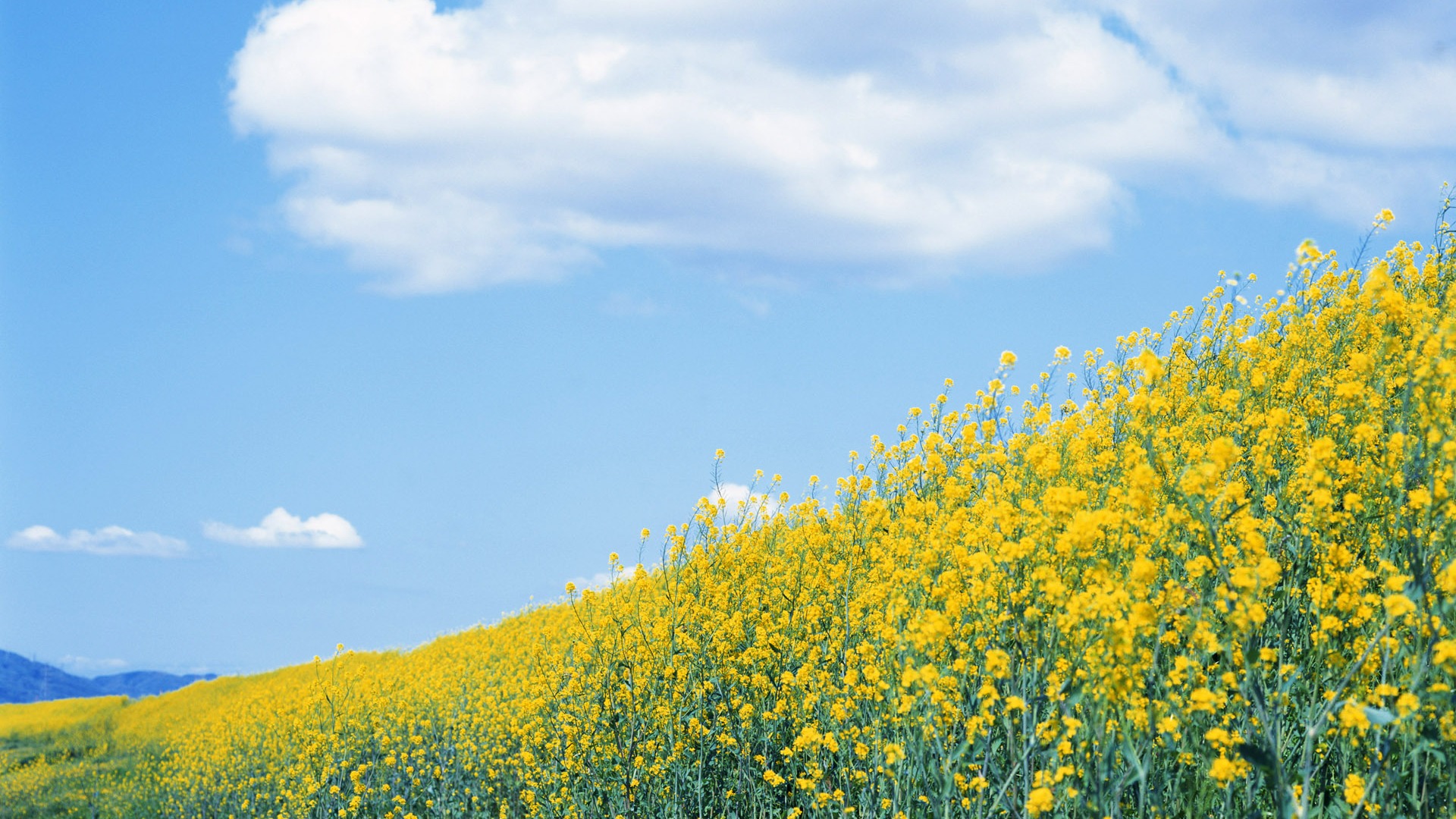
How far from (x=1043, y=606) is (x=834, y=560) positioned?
318 cm

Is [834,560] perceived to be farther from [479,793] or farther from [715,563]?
[479,793]

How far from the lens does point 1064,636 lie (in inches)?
143

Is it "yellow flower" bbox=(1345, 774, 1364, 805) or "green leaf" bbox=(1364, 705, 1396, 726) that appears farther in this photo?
"yellow flower" bbox=(1345, 774, 1364, 805)

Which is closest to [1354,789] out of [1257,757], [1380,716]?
[1380,716]

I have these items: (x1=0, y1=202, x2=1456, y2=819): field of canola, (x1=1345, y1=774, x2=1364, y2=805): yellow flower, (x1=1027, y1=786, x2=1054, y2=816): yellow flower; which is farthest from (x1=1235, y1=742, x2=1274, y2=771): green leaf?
(x1=1345, y1=774, x2=1364, y2=805): yellow flower

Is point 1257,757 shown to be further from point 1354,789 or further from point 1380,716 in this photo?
point 1354,789

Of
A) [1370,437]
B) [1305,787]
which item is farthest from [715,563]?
[1305,787]

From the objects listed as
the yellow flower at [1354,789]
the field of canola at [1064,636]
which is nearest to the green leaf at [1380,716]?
the field of canola at [1064,636]

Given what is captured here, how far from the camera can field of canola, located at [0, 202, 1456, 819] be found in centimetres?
327

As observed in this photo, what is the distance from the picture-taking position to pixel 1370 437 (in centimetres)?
400

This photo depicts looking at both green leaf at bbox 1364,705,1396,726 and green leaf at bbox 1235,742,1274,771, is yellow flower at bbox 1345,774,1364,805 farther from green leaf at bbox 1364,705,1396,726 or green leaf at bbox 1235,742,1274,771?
green leaf at bbox 1235,742,1274,771

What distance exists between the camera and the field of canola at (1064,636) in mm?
3273

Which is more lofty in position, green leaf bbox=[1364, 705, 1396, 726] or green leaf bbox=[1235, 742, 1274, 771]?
green leaf bbox=[1364, 705, 1396, 726]

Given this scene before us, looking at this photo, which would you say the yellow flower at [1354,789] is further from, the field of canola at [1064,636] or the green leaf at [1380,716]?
the green leaf at [1380,716]
